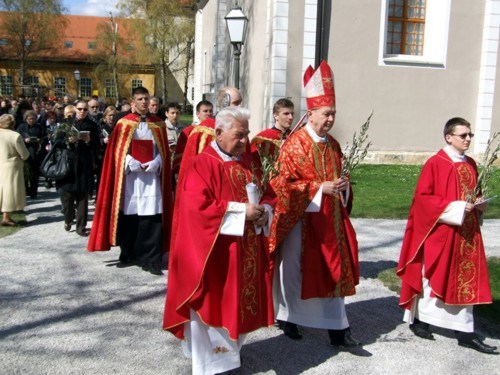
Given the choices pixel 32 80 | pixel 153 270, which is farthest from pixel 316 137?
pixel 32 80

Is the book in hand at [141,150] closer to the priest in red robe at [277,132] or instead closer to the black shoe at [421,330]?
the priest in red robe at [277,132]

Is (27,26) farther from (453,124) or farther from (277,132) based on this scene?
(453,124)

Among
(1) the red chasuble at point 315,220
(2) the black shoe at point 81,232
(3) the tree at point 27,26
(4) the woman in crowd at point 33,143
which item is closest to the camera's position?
(1) the red chasuble at point 315,220

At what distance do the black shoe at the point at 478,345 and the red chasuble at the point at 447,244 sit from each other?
320 millimetres

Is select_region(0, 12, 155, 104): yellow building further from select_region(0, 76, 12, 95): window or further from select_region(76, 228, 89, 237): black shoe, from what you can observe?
select_region(76, 228, 89, 237): black shoe

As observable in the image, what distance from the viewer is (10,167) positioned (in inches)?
376

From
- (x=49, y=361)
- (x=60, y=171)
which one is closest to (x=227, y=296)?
(x=49, y=361)

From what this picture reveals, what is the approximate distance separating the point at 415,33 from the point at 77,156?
13244 mm

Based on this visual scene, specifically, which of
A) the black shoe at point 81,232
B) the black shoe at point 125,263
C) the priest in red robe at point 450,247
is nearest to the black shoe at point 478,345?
the priest in red robe at point 450,247

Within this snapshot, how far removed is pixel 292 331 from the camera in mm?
5020

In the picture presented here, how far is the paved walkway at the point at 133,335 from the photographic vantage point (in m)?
4.46

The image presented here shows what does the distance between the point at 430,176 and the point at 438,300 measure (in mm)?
1022

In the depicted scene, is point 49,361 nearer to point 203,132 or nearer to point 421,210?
point 203,132

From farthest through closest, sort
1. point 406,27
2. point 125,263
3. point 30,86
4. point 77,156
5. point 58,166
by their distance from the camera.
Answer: point 30,86, point 406,27, point 77,156, point 58,166, point 125,263
